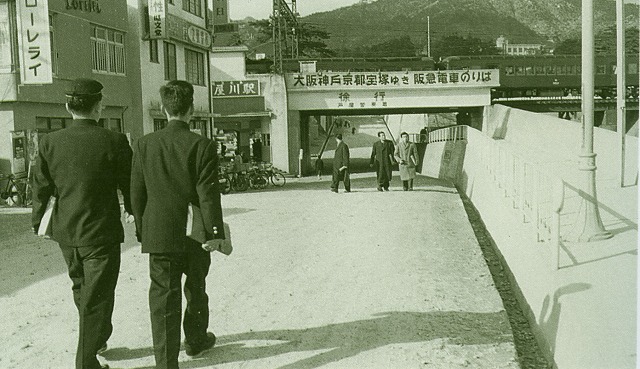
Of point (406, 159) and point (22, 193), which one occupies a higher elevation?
point (406, 159)

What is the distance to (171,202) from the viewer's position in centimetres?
498

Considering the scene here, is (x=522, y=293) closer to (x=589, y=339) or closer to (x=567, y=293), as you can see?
(x=567, y=293)

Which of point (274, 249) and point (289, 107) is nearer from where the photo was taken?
point (274, 249)

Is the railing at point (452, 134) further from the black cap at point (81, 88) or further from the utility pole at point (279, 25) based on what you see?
the black cap at point (81, 88)

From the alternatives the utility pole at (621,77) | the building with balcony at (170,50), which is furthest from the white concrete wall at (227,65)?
the utility pole at (621,77)

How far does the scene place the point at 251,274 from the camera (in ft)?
29.8

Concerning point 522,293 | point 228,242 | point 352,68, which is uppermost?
point 352,68

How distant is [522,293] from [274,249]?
13.1 ft

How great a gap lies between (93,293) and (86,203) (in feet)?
1.90

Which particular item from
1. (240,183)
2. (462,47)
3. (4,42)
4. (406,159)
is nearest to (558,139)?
(406,159)

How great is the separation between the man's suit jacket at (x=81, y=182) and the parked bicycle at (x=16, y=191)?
1541 centimetres

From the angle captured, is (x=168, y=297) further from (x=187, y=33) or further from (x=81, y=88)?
(x=187, y=33)

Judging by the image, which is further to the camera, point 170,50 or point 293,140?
point 293,140

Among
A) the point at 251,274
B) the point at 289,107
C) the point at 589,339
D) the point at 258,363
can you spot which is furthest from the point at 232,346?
the point at 289,107
